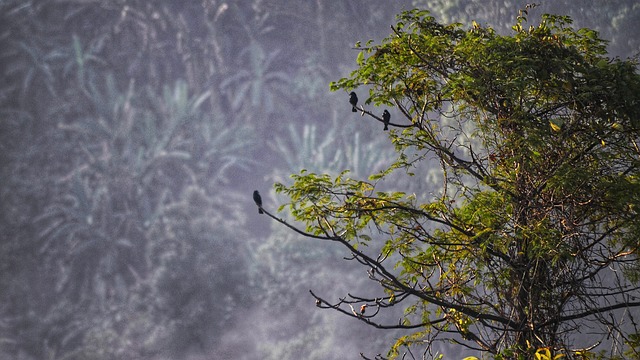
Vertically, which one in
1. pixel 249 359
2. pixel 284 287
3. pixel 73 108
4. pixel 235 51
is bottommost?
pixel 249 359

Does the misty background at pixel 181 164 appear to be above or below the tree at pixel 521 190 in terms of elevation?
above

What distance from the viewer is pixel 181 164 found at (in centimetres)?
1551

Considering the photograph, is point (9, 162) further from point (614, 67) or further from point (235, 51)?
point (614, 67)

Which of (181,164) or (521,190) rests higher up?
(181,164)

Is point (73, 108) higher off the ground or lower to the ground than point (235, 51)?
lower

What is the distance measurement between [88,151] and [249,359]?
5134mm

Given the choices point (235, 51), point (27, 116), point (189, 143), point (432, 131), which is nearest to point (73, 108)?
point (27, 116)

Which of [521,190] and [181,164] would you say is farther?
[181,164]

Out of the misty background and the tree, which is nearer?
the tree

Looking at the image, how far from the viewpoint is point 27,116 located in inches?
621

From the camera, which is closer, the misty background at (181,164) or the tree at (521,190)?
the tree at (521,190)

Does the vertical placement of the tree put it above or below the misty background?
below

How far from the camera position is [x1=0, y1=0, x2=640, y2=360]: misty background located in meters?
14.5

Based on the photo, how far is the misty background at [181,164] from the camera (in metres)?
14.5
